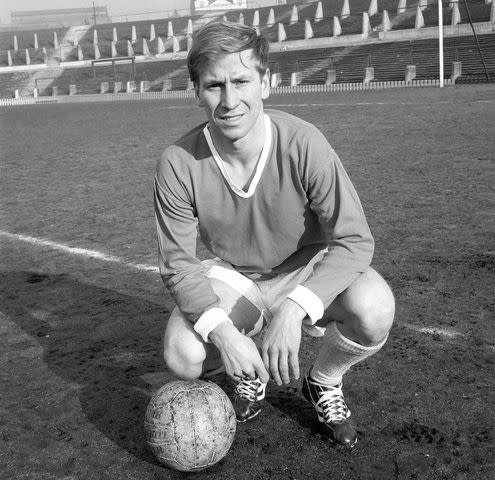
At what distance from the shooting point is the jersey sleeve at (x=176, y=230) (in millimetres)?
3254

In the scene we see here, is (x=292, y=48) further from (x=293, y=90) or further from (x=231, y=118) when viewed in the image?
(x=231, y=118)

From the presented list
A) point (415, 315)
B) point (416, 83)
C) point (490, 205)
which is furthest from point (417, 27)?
point (415, 315)

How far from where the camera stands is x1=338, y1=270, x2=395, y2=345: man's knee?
3104mm

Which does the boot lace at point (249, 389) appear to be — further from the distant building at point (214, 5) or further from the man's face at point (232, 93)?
the distant building at point (214, 5)

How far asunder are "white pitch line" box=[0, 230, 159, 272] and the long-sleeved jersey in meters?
2.56

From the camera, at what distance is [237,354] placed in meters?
3.05

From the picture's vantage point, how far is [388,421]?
3.40 meters

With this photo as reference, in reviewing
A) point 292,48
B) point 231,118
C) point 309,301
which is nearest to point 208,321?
point 309,301

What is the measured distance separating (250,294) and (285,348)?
21.8 inches

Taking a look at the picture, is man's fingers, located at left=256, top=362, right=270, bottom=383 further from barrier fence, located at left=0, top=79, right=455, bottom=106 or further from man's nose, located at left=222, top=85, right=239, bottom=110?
barrier fence, located at left=0, top=79, right=455, bottom=106

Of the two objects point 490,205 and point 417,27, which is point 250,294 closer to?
point 490,205

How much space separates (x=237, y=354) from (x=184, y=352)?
0.30 m

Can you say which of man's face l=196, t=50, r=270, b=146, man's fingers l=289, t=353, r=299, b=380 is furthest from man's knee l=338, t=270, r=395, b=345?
man's face l=196, t=50, r=270, b=146

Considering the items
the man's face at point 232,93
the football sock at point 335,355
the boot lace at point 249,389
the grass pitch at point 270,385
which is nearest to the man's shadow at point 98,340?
the grass pitch at point 270,385
